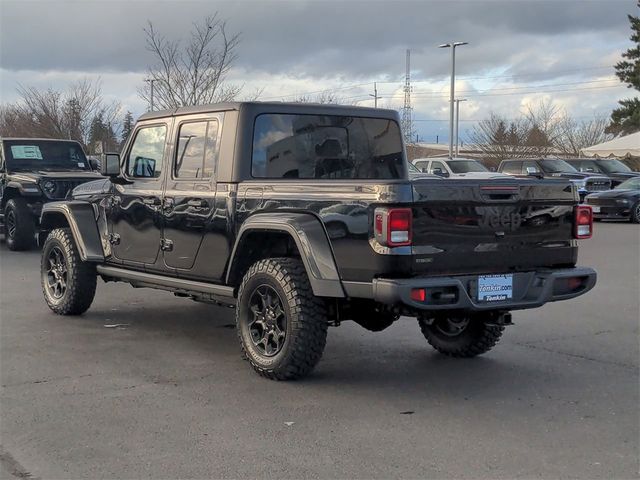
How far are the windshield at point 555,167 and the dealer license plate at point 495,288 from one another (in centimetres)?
2270

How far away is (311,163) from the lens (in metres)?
6.44

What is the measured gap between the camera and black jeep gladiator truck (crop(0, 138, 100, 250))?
13469 millimetres

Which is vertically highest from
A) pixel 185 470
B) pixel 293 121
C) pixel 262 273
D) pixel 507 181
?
pixel 293 121

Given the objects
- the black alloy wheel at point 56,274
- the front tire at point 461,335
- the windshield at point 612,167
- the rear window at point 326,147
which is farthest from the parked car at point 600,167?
the black alloy wheel at point 56,274

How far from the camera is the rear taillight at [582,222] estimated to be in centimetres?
583

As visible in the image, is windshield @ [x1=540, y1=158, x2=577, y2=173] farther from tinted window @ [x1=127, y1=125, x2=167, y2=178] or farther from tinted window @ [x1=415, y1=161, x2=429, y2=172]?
tinted window @ [x1=127, y1=125, x2=167, y2=178]

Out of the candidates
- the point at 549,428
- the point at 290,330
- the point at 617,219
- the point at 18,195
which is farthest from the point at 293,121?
the point at 617,219

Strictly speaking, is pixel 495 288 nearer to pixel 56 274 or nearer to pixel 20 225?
pixel 56 274

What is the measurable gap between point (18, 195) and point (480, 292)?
35.4ft

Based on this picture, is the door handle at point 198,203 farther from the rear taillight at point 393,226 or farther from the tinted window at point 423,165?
the tinted window at point 423,165

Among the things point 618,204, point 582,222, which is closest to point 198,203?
point 582,222

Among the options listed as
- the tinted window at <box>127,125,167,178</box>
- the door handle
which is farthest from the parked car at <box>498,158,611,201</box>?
the door handle

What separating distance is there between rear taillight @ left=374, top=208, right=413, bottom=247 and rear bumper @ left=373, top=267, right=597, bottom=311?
0.82ft

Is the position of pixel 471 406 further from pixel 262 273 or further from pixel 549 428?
pixel 262 273
